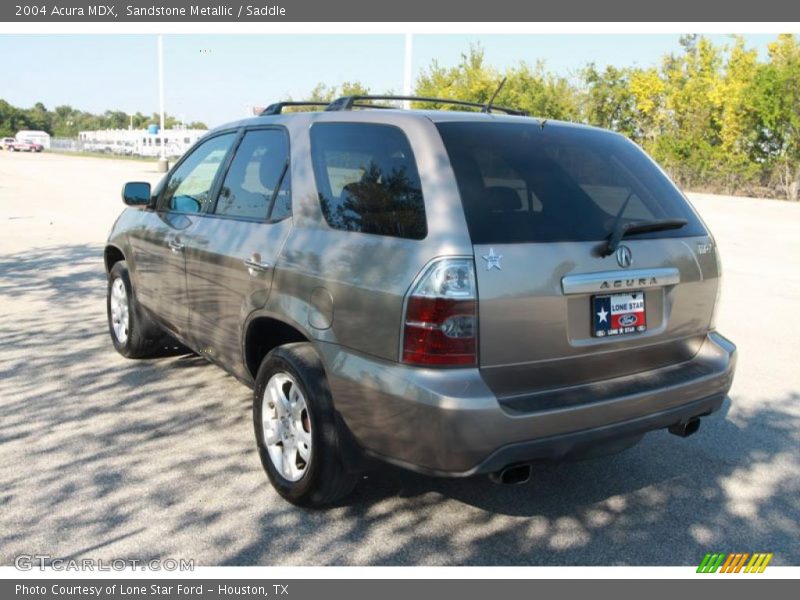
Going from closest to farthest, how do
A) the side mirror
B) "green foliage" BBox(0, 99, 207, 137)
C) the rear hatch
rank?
1. the rear hatch
2. the side mirror
3. "green foliage" BBox(0, 99, 207, 137)

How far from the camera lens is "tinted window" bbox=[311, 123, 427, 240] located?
3.14 m

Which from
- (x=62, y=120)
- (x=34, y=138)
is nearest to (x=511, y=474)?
(x=34, y=138)

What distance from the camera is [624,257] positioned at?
3275 mm

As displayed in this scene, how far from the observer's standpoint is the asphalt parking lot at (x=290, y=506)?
3.30 m

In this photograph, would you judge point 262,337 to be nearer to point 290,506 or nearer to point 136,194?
point 290,506

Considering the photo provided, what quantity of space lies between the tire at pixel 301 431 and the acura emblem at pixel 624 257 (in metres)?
1.39

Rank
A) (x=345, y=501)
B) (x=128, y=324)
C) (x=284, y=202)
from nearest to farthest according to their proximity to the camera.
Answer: (x=345, y=501) < (x=284, y=202) < (x=128, y=324)

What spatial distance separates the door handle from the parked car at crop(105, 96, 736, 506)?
0.02 m

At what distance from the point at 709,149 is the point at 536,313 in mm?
29937

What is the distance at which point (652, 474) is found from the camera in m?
4.12

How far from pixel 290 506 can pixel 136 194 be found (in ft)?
9.10

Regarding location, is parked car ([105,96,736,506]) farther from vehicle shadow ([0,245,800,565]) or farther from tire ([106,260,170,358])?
tire ([106,260,170,358])

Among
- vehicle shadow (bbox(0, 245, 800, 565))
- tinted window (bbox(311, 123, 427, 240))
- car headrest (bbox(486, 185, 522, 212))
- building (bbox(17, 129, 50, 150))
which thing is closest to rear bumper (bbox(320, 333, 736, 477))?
vehicle shadow (bbox(0, 245, 800, 565))

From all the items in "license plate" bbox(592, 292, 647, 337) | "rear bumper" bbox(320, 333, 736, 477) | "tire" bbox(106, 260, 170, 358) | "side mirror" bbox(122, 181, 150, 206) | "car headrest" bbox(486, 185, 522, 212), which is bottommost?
"tire" bbox(106, 260, 170, 358)
